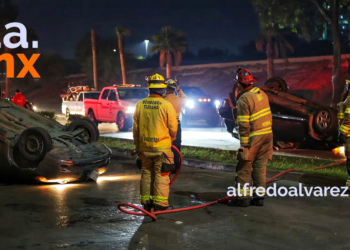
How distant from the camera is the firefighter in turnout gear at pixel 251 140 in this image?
632 cm

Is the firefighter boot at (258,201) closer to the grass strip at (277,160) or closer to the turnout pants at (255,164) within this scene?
the turnout pants at (255,164)

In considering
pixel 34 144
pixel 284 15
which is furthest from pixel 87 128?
pixel 284 15

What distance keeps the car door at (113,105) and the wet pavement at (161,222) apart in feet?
38.2

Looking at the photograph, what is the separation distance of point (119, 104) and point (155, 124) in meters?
13.4

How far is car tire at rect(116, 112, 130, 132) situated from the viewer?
1902 cm

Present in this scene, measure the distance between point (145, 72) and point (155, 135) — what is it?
1944 inches

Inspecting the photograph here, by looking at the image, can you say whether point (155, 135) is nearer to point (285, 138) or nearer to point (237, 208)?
point (237, 208)

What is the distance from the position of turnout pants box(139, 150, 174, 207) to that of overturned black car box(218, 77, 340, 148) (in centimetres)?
652

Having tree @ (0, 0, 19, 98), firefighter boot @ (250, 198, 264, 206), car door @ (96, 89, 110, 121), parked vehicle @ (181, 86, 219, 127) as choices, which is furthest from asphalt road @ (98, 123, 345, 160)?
tree @ (0, 0, 19, 98)

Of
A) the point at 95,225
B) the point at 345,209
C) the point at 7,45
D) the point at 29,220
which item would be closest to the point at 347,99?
the point at 345,209

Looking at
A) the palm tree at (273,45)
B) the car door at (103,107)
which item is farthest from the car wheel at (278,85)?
the palm tree at (273,45)

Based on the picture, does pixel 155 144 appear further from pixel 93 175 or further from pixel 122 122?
pixel 122 122

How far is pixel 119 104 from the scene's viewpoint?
1911 cm

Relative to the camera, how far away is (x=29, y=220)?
5707 mm
